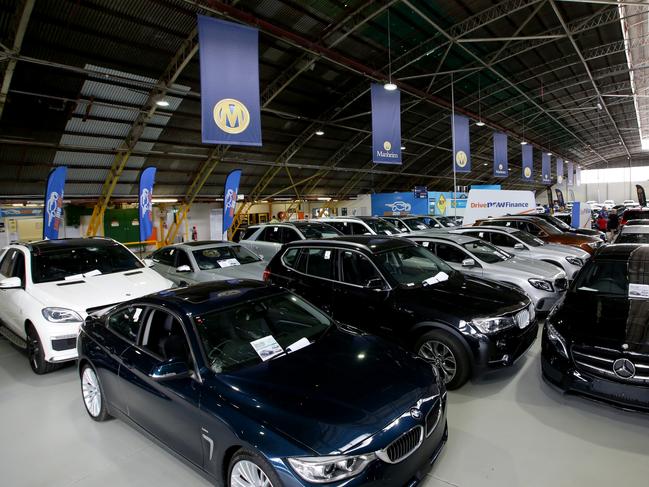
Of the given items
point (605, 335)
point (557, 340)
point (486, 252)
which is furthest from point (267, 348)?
point (486, 252)

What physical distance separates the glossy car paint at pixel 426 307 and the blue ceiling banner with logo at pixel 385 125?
8.44 meters

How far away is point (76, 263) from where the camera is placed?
16.2 feet

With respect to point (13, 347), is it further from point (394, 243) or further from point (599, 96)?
point (599, 96)

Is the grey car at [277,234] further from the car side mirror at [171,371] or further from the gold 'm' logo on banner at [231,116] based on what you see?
the car side mirror at [171,371]

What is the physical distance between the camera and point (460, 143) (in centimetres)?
1520

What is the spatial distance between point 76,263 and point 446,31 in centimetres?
1317

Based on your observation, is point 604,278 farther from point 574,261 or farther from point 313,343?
point 574,261

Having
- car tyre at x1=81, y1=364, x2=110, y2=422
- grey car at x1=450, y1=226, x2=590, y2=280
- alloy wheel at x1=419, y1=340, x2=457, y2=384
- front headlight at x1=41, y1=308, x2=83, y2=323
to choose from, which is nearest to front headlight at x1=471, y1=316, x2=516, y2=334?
alloy wheel at x1=419, y1=340, x2=457, y2=384

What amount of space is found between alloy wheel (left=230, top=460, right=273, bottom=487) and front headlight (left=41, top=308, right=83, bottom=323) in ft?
9.89

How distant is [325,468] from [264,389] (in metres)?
0.56

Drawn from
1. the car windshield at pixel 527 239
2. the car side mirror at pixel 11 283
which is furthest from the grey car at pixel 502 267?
the car side mirror at pixel 11 283

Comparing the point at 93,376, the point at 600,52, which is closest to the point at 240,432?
the point at 93,376

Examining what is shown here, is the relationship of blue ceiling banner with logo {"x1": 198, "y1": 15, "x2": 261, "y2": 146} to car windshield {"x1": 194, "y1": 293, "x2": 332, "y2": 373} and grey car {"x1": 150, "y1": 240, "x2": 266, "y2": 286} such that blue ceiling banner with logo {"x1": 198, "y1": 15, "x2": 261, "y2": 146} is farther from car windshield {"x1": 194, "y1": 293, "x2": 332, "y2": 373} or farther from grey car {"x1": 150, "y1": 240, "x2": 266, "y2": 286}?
car windshield {"x1": 194, "y1": 293, "x2": 332, "y2": 373}

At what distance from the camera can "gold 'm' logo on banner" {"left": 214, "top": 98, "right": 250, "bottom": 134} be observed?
7.79 metres
